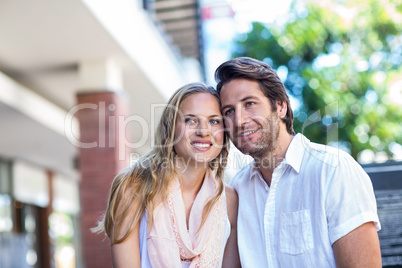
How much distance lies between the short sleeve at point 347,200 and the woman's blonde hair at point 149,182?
2.74 feet

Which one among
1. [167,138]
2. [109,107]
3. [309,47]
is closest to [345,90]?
[309,47]

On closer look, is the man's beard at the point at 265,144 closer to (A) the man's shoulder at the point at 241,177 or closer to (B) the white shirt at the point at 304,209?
(B) the white shirt at the point at 304,209

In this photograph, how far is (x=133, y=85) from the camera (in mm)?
9000

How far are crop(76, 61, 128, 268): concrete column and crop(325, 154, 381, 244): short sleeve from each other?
5018mm

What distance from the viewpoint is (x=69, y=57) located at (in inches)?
288

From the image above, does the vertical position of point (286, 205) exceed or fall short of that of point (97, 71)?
it falls short

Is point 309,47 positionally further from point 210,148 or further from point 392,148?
point 210,148

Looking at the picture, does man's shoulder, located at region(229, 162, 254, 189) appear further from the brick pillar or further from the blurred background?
the brick pillar

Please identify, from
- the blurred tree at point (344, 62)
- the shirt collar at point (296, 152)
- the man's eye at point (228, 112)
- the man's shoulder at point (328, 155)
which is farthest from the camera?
the blurred tree at point (344, 62)

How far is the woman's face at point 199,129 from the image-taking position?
2.91 meters

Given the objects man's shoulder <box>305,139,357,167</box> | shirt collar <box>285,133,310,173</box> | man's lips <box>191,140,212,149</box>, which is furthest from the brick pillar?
man's shoulder <box>305,139,357,167</box>

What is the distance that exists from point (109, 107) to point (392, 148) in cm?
902

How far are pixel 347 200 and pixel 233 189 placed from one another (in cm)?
97

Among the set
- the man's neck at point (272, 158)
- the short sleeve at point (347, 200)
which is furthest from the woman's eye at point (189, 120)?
the short sleeve at point (347, 200)
